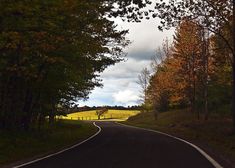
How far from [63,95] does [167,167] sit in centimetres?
2044

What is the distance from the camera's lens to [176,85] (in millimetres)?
49094

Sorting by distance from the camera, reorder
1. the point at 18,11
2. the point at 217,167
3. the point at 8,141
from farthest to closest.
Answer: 1. the point at 8,141
2. the point at 18,11
3. the point at 217,167

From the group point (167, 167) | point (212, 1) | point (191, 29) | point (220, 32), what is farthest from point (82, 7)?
point (191, 29)

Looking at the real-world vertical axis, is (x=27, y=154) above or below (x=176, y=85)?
below

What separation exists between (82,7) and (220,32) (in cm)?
1463

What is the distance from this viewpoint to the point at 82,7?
652 inches

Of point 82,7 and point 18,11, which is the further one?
point 82,7

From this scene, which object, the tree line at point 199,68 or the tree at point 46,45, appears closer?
the tree at point 46,45

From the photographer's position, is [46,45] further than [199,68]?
No

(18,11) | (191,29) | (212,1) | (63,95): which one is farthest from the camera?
(191,29)

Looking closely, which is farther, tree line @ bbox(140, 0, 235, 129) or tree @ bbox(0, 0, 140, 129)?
tree line @ bbox(140, 0, 235, 129)

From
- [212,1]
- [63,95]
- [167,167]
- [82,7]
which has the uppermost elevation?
[212,1]

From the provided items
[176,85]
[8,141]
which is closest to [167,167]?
[8,141]

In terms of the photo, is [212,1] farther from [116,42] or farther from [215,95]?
[215,95]
